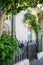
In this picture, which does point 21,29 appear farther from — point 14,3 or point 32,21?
point 14,3

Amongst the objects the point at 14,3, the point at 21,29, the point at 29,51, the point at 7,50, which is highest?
the point at 14,3

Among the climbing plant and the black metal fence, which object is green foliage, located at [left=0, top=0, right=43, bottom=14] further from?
the climbing plant

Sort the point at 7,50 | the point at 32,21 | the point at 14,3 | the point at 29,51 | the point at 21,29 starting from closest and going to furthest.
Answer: the point at 14,3, the point at 7,50, the point at 29,51, the point at 21,29, the point at 32,21

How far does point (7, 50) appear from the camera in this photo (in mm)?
8164

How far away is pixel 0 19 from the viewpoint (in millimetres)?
7684

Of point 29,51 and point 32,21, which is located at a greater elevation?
point 32,21

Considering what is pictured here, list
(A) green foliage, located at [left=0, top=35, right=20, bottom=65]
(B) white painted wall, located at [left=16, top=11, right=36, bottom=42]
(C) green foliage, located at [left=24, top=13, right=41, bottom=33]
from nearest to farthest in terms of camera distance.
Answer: (A) green foliage, located at [left=0, top=35, right=20, bottom=65] < (B) white painted wall, located at [left=16, top=11, right=36, bottom=42] < (C) green foliage, located at [left=24, top=13, right=41, bottom=33]

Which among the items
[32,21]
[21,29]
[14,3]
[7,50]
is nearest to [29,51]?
[21,29]

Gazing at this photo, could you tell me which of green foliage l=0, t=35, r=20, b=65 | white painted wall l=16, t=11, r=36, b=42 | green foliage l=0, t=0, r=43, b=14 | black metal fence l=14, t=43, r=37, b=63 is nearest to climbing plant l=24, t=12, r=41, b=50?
white painted wall l=16, t=11, r=36, b=42

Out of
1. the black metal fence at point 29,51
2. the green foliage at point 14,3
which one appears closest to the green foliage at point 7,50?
the green foliage at point 14,3

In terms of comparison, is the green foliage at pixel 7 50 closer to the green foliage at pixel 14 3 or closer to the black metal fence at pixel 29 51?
the green foliage at pixel 14 3

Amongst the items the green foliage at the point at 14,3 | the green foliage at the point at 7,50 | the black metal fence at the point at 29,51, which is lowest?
the black metal fence at the point at 29,51

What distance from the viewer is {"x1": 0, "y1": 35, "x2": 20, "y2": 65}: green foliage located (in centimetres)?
809

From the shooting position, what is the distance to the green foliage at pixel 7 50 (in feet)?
26.5
